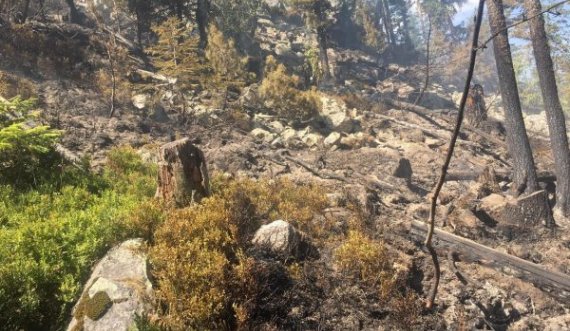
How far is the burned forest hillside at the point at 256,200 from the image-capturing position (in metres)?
5.25

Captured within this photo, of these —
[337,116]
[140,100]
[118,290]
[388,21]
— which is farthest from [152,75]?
[388,21]

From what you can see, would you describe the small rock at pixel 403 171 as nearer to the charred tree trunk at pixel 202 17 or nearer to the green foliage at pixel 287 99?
the green foliage at pixel 287 99

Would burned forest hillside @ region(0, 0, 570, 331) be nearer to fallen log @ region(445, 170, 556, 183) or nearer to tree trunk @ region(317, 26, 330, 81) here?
fallen log @ region(445, 170, 556, 183)

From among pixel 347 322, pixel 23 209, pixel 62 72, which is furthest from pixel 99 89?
Result: pixel 347 322

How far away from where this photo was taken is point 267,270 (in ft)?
19.6

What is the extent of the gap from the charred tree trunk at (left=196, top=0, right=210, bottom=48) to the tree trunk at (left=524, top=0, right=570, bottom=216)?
18.8 metres

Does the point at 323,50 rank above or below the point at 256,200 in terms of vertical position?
above

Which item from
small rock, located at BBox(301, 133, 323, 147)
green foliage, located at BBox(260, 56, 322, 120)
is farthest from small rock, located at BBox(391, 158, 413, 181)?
green foliage, located at BBox(260, 56, 322, 120)

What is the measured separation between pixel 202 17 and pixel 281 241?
22.1m

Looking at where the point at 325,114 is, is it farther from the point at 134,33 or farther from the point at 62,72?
the point at 134,33

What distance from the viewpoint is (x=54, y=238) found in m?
5.73

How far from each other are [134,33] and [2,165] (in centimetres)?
2404

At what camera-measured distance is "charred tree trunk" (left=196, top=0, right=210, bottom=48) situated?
24673 mm

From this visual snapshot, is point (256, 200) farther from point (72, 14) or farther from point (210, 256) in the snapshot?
point (72, 14)
